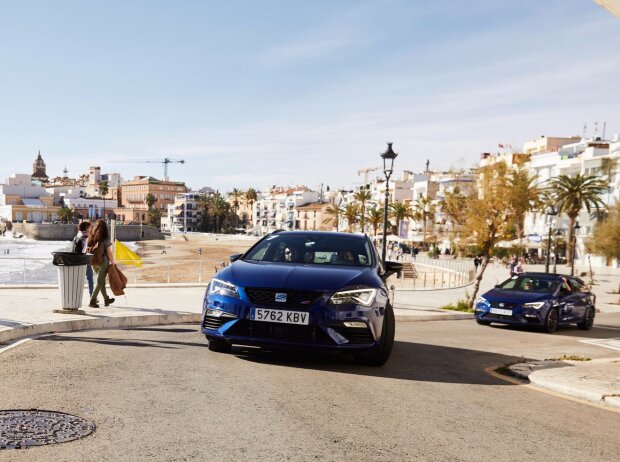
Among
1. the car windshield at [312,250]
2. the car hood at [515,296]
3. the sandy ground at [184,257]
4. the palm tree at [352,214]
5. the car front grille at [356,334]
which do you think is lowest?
the sandy ground at [184,257]

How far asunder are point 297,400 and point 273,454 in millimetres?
1564

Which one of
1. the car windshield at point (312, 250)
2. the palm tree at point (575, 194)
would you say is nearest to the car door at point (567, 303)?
the car windshield at point (312, 250)

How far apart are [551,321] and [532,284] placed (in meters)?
1.44

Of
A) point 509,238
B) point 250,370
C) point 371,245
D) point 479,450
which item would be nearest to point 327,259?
point 371,245

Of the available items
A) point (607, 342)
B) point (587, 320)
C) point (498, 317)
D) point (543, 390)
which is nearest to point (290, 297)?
point (543, 390)

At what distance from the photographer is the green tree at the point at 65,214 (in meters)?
187

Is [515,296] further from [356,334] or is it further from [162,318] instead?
[356,334]

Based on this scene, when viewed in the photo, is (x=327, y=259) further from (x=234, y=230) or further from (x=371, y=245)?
(x=234, y=230)

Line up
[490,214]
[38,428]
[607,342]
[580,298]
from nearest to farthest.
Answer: [38,428]
[607,342]
[580,298]
[490,214]

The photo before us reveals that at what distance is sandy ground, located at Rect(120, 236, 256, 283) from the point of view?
53.3m

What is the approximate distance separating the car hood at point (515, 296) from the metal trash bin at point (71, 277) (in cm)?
964

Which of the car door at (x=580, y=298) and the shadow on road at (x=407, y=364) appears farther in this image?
the car door at (x=580, y=298)

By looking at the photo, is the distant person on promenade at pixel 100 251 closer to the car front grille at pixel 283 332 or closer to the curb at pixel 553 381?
the car front grille at pixel 283 332

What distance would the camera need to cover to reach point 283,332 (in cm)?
707
